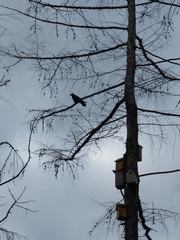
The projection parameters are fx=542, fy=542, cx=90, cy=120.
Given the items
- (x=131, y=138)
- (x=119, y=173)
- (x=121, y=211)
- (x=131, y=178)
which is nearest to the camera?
(x=121, y=211)

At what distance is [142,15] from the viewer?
7918 millimetres

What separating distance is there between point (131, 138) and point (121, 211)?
3.20 ft

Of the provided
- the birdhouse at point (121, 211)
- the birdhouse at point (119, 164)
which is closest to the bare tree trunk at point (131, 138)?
the birdhouse at point (121, 211)

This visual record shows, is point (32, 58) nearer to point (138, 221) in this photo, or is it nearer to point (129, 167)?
point (129, 167)

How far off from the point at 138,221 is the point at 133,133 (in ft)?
3.71

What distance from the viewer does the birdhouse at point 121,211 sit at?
261 inches

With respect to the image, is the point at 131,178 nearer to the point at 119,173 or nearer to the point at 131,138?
the point at 119,173

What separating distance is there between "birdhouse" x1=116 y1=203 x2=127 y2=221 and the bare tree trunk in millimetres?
39

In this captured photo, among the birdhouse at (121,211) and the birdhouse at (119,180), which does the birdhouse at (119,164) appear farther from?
the birdhouse at (121,211)

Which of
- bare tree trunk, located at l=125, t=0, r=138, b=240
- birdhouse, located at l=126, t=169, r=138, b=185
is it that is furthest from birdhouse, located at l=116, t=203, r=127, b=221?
birdhouse, located at l=126, t=169, r=138, b=185

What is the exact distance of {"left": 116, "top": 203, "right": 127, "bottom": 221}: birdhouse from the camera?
261 inches

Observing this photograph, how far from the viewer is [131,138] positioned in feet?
23.1

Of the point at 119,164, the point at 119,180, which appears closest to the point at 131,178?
the point at 119,180

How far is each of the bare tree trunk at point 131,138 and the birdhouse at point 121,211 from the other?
39 millimetres
